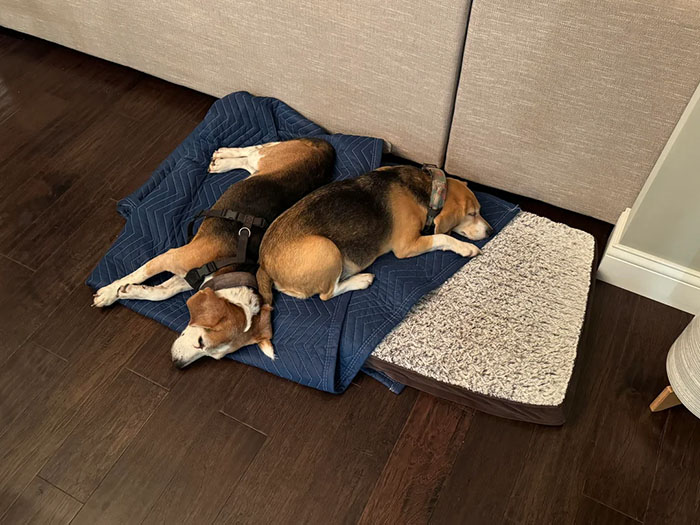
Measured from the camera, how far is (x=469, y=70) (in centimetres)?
218

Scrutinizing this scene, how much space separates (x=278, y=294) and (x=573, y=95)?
1.27 metres

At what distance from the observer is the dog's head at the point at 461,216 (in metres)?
2.31

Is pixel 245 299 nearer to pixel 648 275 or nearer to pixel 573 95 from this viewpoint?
pixel 573 95

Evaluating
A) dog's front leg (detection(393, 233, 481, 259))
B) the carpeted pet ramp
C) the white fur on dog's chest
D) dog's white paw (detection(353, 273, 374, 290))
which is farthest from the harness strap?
the carpeted pet ramp

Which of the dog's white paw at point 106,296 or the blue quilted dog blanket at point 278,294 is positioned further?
the dog's white paw at point 106,296

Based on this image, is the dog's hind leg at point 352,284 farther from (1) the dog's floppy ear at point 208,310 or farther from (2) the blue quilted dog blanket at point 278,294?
(1) the dog's floppy ear at point 208,310

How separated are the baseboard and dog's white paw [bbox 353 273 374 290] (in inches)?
36.1

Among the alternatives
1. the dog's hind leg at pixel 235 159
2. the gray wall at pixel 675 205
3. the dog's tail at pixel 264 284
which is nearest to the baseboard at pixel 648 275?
the gray wall at pixel 675 205

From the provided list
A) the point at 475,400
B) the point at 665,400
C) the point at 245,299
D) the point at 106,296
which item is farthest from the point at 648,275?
the point at 106,296

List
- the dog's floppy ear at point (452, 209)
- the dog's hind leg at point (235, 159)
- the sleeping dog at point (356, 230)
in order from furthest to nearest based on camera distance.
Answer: the dog's hind leg at point (235, 159) < the dog's floppy ear at point (452, 209) < the sleeping dog at point (356, 230)

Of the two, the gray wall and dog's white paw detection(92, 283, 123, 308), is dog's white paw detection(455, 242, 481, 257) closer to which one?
the gray wall

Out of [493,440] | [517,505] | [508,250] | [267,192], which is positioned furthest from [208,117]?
[517,505]

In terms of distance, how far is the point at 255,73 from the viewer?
2.68 meters

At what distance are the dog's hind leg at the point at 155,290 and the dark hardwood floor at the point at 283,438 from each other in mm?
90
